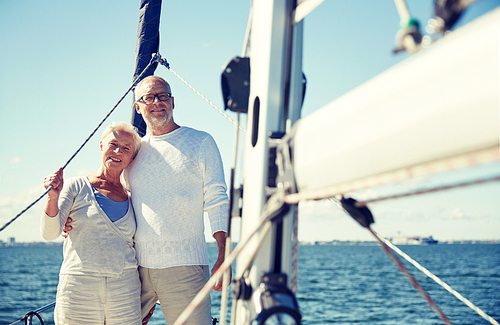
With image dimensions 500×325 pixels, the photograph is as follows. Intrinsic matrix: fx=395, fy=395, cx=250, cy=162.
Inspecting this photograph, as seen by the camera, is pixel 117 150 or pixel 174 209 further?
pixel 117 150

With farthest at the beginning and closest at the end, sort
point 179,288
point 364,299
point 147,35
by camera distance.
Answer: point 364,299, point 147,35, point 179,288

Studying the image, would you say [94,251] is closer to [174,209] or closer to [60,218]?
[60,218]

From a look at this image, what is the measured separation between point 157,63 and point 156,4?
455mm

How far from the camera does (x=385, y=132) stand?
2.15 ft

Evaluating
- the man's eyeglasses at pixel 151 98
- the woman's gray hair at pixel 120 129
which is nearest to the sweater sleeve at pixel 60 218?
the woman's gray hair at pixel 120 129

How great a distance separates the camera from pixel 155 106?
7.01ft

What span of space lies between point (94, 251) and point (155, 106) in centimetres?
81

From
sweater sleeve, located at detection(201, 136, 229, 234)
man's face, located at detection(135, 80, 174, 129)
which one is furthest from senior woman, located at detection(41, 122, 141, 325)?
sweater sleeve, located at detection(201, 136, 229, 234)

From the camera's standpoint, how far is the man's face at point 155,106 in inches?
84.3

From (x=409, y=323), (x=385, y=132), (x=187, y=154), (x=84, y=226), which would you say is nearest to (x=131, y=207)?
(x=84, y=226)

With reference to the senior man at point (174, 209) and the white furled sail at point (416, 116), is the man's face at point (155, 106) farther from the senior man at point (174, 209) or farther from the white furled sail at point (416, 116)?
A: the white furled sail at point (416, 116)

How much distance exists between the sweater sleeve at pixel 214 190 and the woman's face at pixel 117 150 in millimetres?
409

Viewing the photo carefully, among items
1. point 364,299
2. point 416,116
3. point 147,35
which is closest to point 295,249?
point 416,116

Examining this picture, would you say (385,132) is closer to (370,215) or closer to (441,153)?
(441,153)
